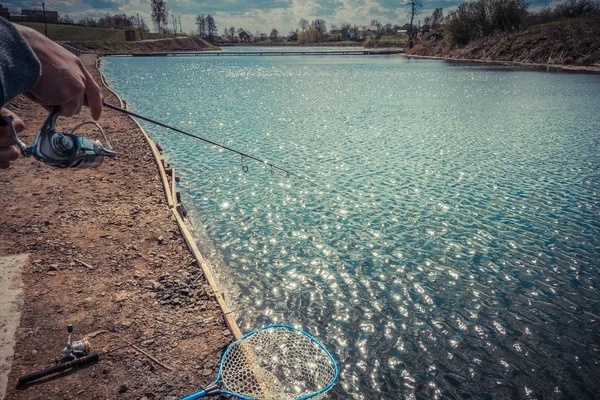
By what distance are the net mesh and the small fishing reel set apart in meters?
2.20

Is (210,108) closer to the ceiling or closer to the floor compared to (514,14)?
closer to the floor

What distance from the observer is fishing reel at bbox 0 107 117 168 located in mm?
3930

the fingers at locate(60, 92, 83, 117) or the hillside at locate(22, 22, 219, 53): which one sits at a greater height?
the hillside at locate(22, 22, 219, 53)

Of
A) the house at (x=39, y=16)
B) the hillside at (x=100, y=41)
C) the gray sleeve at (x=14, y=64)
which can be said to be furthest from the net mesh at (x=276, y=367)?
the house at (x=39, y=16)

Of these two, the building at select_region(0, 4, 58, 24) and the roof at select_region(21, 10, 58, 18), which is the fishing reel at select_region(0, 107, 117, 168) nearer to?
the building at select_region(0, 4, 58, 24)

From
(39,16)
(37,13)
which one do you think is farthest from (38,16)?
(37,13)

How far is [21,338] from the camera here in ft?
19.8

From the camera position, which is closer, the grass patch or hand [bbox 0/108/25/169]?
hand [bbox 0/108/25/169]

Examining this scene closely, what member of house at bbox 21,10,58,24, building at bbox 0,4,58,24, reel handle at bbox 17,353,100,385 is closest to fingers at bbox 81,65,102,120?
reel handle at bbox 17,353,100,385

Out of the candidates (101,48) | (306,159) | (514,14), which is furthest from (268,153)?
(101,48)

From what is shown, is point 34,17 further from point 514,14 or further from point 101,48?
point 514,14

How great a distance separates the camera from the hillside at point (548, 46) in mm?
66875

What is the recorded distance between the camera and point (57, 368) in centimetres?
540

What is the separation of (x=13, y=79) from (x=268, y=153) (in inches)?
692
